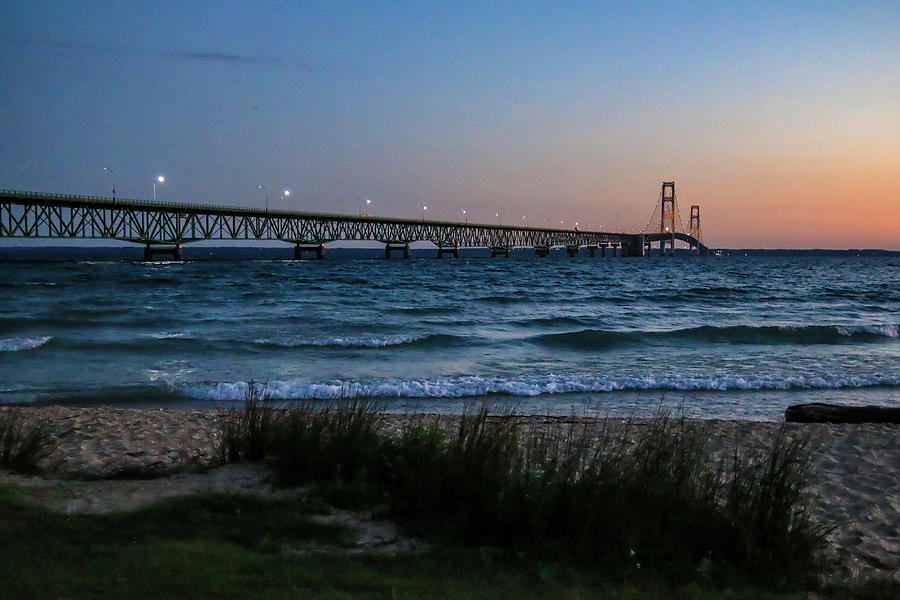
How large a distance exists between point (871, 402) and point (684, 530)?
10530mm

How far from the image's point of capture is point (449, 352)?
732 inches

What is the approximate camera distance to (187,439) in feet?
25.9

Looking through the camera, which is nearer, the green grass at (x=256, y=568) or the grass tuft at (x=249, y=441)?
the green grass at (x=256, y=568)

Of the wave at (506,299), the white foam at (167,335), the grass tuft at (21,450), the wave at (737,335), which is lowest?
the white foam at (167,335)

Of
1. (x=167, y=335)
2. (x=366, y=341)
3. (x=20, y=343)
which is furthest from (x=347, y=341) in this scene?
(x=20, y=343)

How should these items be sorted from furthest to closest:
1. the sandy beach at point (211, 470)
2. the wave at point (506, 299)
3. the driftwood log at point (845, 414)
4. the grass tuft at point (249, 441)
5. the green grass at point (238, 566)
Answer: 1. the wave at point (506, 299)
2. the driftwood log at point (845, 414)
3. the grass tuft at point (249, 441)
4. the sandy beach at point (211, 470)
5. the green grass at point (238, 566)

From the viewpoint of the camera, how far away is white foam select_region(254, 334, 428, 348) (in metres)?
19.2

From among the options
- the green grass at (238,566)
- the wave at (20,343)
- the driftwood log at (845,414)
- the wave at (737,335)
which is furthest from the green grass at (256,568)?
the wave at (737,335)

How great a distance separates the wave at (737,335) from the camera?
2145cm

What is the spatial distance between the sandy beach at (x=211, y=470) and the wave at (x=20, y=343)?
9708 mm

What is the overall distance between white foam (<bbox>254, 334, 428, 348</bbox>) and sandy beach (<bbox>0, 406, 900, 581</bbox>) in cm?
940

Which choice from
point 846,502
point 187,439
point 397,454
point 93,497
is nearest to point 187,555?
point 93,497

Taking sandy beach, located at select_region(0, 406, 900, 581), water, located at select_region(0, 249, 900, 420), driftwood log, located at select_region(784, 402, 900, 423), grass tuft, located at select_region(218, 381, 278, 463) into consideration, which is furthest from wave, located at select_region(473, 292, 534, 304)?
grass tuft, located at select_region(218, 381, 278, 463)

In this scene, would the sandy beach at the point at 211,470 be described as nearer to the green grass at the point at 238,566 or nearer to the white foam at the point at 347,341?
the green grass at the point at 238,566
